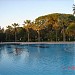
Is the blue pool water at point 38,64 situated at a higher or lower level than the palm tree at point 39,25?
lower

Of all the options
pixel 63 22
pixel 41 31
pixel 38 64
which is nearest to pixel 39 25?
pixel 41 31

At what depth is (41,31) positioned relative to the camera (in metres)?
51.2

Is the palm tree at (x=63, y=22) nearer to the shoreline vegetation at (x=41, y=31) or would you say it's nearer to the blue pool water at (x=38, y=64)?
the shoreline vegetation at (x=41, y=31)

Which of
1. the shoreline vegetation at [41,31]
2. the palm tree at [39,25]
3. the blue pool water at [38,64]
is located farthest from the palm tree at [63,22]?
the blue pool water at [38,64]

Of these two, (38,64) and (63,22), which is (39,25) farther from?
(38,64)

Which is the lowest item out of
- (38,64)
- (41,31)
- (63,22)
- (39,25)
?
(38,64)

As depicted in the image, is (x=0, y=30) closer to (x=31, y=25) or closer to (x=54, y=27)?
(x=31, y=25)

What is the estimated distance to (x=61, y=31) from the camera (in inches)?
1939

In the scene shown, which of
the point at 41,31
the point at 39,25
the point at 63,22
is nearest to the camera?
the point at 63,22

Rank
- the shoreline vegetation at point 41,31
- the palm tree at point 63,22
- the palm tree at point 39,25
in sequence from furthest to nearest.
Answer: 1. the palm tree at point 39,25
2. the shoreline vegetation at point 41,31
3. the palm tree at point 63,22

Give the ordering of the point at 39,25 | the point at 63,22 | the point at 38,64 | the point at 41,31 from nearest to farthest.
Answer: the point at 38,64 → the point at 63,22 → the point at 39,25 → the point at 41,31

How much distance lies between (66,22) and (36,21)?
30.3 feet

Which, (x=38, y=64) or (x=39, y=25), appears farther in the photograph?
(x=39, y=25)

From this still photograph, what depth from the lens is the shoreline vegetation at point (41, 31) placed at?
4778 cm
